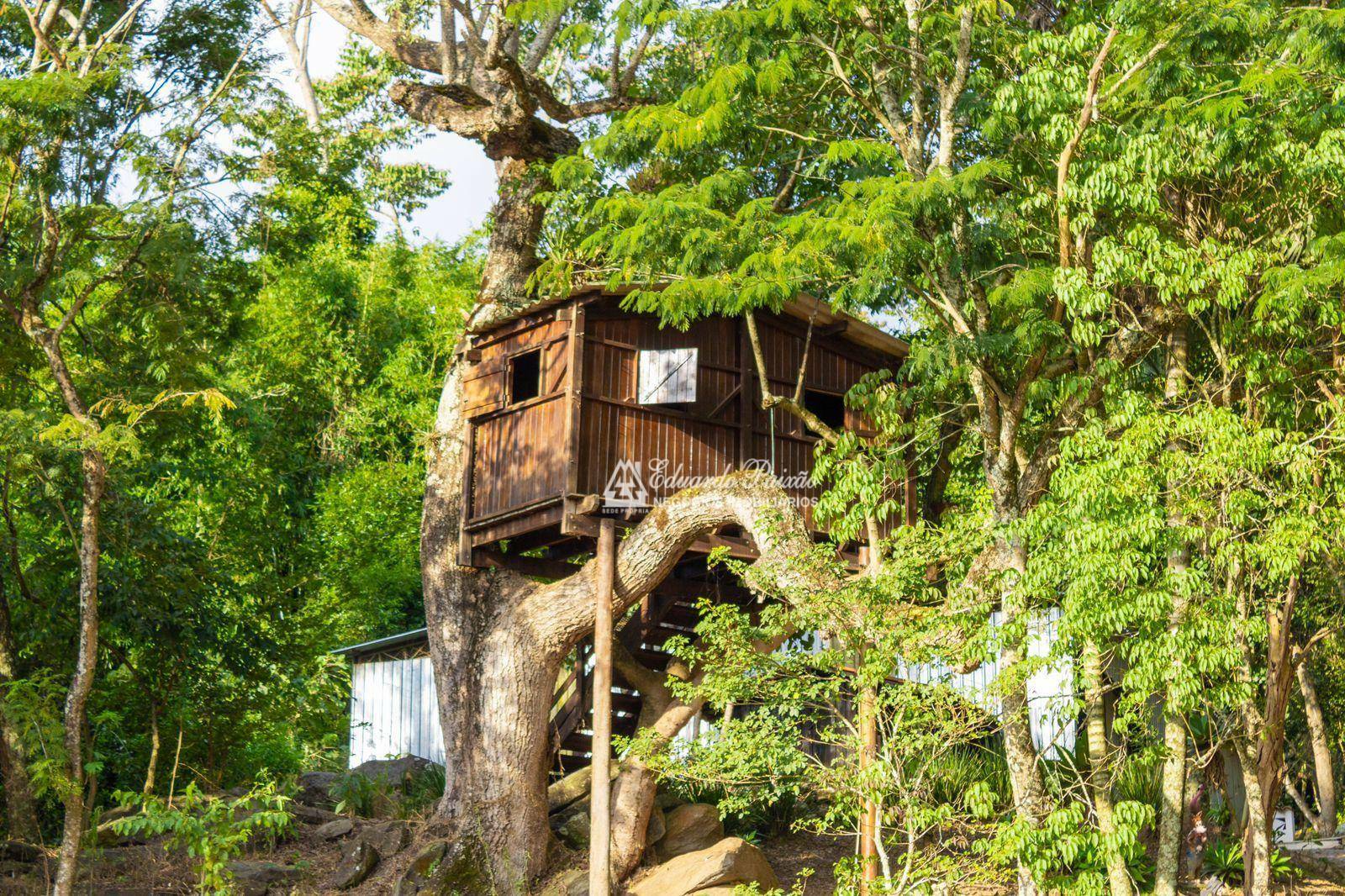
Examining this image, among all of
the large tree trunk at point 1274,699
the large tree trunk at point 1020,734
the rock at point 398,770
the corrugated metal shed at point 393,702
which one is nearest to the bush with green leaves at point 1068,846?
the large tree trunk at point 1020,734

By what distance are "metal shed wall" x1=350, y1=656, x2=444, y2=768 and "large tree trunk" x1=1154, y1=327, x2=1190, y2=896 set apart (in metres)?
10.6

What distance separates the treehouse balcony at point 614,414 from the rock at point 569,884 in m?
3.26

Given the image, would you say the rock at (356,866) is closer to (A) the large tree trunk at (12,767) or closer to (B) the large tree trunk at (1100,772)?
(A) the large tree trunk at (12,767)

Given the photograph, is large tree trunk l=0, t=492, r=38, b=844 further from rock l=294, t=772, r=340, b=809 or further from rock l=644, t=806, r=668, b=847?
rock l=644, t=806, r=668, b=847

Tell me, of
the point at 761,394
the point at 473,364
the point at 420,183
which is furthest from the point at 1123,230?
the point at 420,183

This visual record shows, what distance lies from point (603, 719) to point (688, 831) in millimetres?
2501

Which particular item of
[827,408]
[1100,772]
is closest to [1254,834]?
[1100,772]

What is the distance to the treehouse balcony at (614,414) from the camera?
44.1ft

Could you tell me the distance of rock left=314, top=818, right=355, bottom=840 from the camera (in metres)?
15.0

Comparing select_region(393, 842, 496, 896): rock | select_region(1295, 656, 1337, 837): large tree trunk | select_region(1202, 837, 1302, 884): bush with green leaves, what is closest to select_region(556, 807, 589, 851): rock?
select_region(393, 842, 496, 896): rock

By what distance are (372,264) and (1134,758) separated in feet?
69.5

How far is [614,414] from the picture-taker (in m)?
13.6

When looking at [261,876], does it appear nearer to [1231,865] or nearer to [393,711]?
[393,711]

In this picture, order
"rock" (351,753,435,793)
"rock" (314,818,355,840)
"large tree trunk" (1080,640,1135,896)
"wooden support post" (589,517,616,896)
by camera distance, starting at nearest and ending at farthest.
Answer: "large tree trunk" (1080,640,1135,896), "wooden support post" (589,517,616,896), "rock" (314,818,355,840), "rock" (351,753,435,793)
